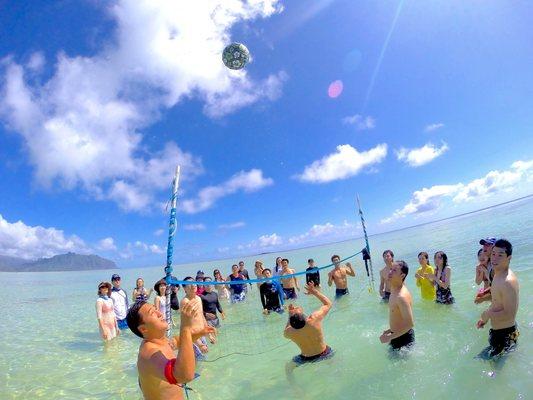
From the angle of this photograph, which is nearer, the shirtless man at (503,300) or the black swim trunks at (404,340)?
the shirtless man at (503,300)

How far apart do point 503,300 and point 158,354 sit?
413cm

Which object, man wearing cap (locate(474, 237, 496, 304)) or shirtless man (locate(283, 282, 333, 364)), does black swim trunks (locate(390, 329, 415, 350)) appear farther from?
man wearing cap (locate(474, 237, 496, 304))

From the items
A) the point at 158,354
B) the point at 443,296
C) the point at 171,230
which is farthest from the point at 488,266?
the point at 158,354

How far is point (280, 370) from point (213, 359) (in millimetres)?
1848

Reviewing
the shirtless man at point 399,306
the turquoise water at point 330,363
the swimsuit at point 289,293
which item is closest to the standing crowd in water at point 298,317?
the shirtless man at point 399,306

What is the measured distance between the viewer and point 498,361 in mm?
4574

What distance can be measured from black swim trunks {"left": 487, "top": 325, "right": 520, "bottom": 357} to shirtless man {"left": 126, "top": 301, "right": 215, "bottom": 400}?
13.5ft

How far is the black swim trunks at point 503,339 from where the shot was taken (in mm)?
4301

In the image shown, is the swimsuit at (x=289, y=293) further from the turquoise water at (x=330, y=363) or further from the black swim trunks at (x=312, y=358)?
the black swim trunks at (x=312, y=358)

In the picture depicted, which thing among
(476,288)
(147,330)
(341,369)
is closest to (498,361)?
(341,369)

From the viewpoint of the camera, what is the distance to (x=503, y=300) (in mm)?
4125

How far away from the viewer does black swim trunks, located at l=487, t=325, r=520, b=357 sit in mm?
4301

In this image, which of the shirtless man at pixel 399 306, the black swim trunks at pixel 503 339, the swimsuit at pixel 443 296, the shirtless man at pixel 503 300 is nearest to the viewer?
the shirtless man at pixel 503 300

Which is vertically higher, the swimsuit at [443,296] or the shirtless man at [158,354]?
the shirtless man at [158,354]
